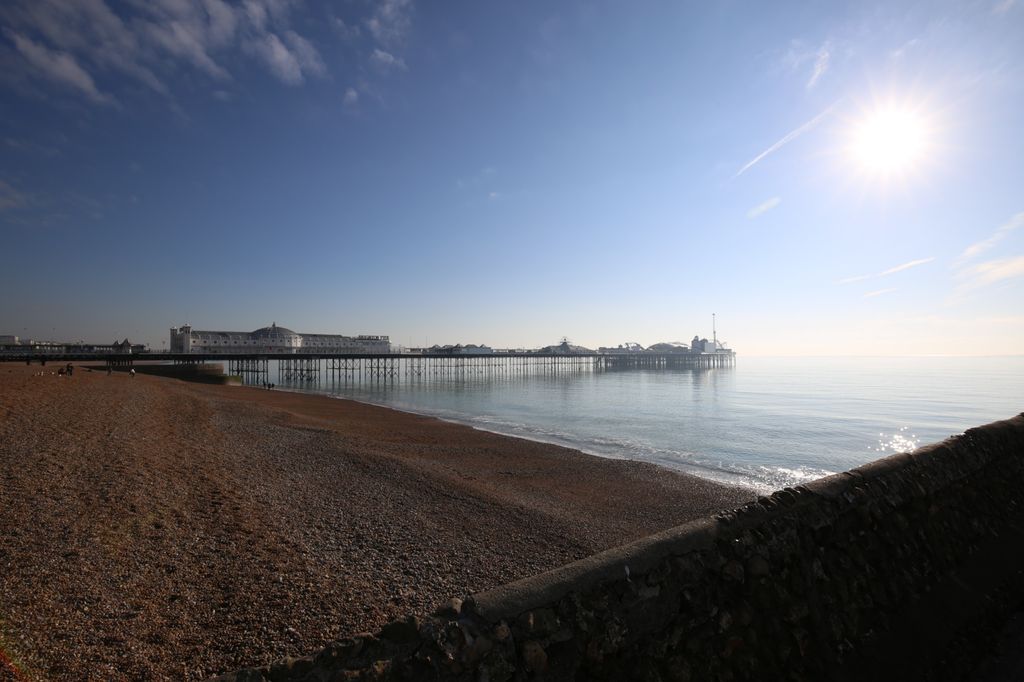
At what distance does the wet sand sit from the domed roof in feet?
312

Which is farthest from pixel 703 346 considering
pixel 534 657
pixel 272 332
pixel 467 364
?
pixel 534 657

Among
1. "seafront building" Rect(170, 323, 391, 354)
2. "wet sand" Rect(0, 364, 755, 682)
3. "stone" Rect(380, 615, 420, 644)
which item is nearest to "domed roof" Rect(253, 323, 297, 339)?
"seafront building" Rect(170, 323, 391, 354)

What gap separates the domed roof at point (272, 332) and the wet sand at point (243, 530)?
9521cm

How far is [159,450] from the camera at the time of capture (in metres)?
10.5

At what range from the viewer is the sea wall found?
2.04 metres

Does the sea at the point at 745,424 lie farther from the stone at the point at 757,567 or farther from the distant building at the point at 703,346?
the distant building at the point at 703,346

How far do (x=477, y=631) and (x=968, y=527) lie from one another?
17.9ft

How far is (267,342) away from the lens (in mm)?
100875

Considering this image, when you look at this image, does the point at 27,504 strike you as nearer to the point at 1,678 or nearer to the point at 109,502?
the point at 109,502

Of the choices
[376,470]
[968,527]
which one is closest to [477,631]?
[968,527]

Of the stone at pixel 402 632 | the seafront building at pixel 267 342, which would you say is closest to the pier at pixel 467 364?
the seafront building at pixel 267 342

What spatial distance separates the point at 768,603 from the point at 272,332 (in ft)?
392

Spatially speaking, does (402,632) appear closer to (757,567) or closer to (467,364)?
(757,567)

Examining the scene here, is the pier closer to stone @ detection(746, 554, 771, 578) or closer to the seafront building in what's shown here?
the seafront building
